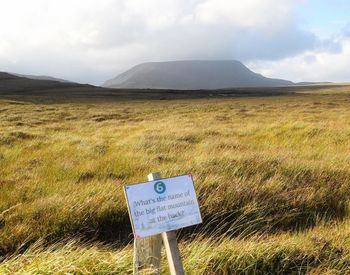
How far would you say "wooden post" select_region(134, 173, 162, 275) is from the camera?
4.58 meters

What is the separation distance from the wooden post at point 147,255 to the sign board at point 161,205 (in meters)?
0.36

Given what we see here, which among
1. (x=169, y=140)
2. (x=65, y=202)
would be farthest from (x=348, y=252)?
(x=169, y=140)

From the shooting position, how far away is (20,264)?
4.72 m

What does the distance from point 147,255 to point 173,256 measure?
0.39 metres

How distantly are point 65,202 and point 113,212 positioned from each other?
2.83 feet

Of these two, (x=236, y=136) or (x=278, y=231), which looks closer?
(x=278, y=231)

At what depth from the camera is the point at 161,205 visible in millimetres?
4379

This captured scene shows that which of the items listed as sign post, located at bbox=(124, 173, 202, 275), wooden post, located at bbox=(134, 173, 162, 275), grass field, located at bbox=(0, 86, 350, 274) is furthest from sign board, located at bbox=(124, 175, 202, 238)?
grass field, located at bbox=(0, 86, 350, 274)

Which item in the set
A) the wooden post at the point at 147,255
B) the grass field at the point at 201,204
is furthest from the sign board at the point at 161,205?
the grass field at the point at 201,204

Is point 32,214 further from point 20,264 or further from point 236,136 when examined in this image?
point 236,136

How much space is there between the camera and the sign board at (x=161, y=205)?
13.8 feet

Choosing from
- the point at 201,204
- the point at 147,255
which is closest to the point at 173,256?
the point at 147,255

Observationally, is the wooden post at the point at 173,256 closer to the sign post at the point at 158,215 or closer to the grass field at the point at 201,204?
the sign post at the point at 158,215

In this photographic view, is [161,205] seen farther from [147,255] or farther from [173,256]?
[147,255]
